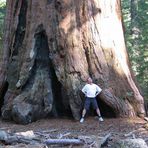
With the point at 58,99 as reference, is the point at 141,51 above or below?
above

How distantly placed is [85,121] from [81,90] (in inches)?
31.4

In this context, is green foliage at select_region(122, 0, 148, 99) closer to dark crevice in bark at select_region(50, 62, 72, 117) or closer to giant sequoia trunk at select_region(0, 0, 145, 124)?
giant sequoia trunk at select_region(0, 0, 145, 124)

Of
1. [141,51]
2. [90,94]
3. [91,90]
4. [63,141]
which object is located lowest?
[63,141]

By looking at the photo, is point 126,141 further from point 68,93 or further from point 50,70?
point 50,70

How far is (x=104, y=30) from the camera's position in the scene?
410 inches

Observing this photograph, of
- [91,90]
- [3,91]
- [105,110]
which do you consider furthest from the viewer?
[3,91]

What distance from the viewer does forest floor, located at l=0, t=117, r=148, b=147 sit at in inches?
334

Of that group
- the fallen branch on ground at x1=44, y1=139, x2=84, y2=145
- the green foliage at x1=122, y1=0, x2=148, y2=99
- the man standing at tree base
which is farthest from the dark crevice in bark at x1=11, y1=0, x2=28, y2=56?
the green foliage at x1=122, y1=0, x2=148, y2=99

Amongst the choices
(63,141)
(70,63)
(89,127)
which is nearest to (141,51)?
(70,63)

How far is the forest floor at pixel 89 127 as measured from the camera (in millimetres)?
8479

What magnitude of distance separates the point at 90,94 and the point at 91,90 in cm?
11

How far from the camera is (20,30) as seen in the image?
11.2 m

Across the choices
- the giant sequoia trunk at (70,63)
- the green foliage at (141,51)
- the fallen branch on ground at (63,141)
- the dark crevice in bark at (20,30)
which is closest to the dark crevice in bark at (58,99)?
the giant sequoia trunk at (70,63)

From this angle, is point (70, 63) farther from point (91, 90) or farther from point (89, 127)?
point (89, 127)
